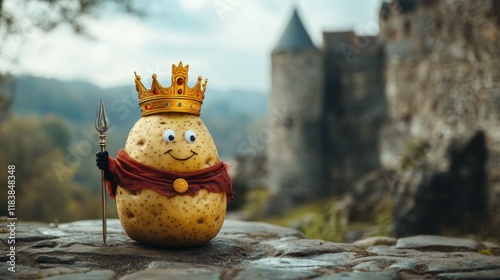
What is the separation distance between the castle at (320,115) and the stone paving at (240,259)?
19.3 m

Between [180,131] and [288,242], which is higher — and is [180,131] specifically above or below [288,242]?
above

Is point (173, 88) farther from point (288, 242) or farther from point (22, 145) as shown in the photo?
point (22, 145)

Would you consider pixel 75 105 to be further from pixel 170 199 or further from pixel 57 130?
pixel 170 199

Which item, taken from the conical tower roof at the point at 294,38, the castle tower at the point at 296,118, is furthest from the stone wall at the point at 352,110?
the conical tower roof at the point at 294,38

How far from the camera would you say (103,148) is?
4207 mm

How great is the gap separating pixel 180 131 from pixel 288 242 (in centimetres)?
124

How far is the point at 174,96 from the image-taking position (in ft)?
13.9

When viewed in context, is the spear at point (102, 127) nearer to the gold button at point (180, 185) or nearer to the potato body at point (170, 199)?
the potato body at point (170, 199)

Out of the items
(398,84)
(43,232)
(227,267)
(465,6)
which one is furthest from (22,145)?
(227,267)

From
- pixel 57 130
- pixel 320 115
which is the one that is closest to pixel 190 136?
pixel 320 115

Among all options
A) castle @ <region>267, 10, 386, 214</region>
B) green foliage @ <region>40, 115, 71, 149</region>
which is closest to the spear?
castle @ <region>267, 10, 386, 214</region>

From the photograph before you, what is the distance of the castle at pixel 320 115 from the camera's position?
79.6 ft

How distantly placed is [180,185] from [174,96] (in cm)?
64

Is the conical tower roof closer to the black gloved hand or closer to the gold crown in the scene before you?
the gold crown
